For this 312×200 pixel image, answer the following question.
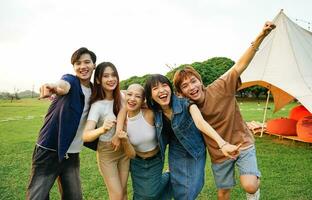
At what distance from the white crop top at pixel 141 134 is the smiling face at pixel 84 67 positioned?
2.08 ft

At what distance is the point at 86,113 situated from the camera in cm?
363

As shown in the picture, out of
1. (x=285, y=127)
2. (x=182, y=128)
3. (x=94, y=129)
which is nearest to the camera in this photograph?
(x=94, y=129)

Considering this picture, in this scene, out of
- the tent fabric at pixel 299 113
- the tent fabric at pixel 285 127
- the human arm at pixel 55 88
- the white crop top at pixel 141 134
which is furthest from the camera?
the tent fabric at pixel 299 113

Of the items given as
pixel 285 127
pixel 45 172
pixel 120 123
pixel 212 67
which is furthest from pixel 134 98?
pixel 212 67

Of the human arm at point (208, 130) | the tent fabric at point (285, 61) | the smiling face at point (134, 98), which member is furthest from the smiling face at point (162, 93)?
the tent fabric at point (285, 61)

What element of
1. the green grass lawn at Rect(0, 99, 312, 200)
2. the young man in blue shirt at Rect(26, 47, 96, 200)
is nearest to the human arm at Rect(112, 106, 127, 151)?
the young man in blue shirt at Rect(26, 47, 96, 200)

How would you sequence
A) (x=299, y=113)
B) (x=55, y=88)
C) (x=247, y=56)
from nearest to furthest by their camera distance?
(x=55, y=88)
(x=247, y=56)
(x=299, y=113)

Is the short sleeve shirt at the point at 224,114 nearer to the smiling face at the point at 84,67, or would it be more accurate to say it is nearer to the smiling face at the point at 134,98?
the smiling face at the point at 134,98

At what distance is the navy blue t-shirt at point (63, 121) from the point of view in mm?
3287

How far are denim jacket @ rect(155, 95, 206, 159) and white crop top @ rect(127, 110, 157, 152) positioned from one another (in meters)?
0.08

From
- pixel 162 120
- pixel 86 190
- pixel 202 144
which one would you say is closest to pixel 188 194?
pixel 202 144

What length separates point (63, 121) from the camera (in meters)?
3.29

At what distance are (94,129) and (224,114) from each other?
1.33 m

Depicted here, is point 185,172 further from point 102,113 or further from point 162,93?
point 102,113
